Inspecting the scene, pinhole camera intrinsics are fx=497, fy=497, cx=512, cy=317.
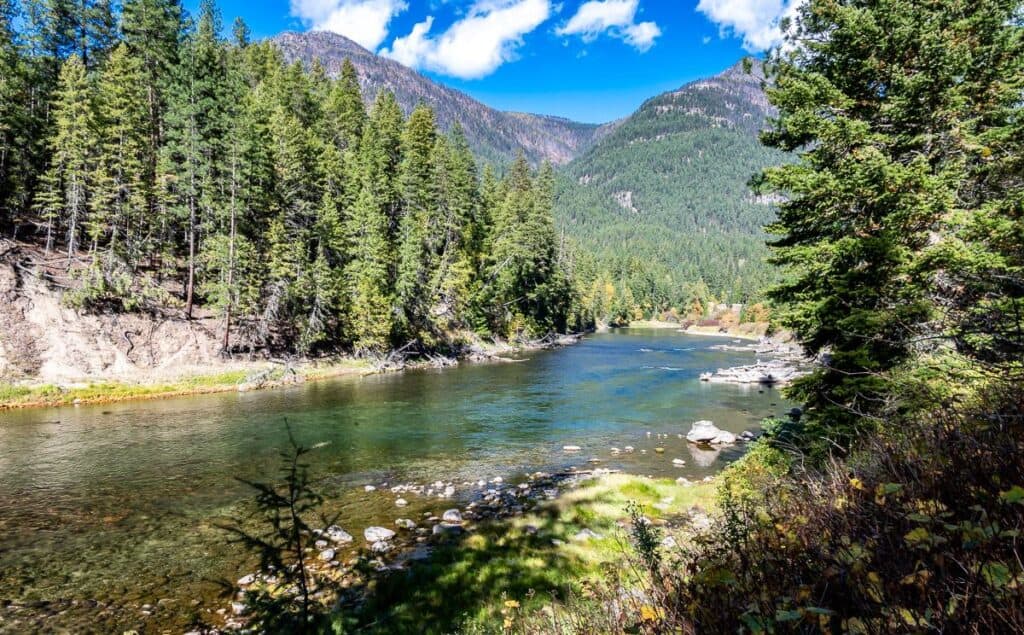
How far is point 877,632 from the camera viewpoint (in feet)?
7.49

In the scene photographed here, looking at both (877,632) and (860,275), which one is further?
(860,275)

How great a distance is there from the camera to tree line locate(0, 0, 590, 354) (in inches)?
1332

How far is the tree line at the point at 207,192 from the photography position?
3384cm

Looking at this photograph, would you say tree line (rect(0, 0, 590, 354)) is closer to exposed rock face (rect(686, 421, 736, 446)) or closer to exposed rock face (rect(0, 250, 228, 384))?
exposed rock face (rect(0, 250, 228, 384))

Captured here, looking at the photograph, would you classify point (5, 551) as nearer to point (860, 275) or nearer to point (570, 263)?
point (860, 275)

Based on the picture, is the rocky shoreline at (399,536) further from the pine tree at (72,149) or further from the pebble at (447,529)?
the pine tree at (72,149)

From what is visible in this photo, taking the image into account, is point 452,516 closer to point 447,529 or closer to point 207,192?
point 447,529

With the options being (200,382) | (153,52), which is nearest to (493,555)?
(200,382)

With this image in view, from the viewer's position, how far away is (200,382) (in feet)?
100

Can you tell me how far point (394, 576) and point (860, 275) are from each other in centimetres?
1214

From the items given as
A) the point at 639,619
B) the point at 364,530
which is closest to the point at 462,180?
the point at 364,530

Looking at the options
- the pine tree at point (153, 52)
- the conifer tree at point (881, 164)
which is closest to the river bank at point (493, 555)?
Answer: the conifer tree at point (881, 164)

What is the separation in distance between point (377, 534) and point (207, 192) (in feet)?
112

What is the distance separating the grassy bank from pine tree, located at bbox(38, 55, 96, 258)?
1130cm
